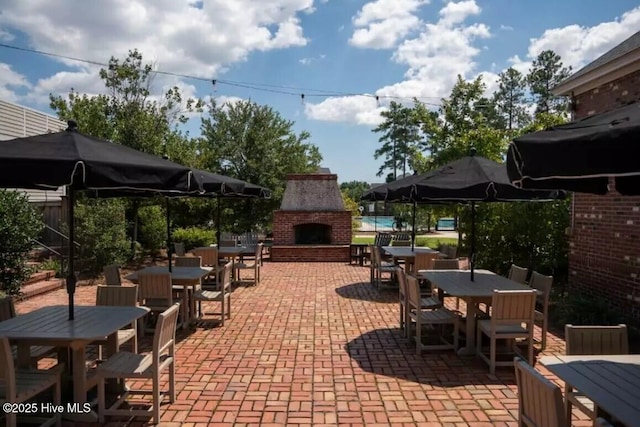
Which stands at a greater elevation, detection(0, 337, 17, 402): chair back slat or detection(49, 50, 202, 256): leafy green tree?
detection(49, 50, 202, 256): leafy green tree

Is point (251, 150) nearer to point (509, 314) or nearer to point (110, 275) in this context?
point (110, 275)

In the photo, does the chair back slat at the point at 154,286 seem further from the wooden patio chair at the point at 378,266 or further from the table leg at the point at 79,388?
the wooden patio chair at the point at 378,266

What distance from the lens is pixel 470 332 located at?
5.28 metres

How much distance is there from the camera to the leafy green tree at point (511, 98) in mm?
35406

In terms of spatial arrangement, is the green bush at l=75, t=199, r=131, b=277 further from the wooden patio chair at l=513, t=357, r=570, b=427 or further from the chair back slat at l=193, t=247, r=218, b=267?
the wooden patio chair at l=513, t=357, r=570, b=427

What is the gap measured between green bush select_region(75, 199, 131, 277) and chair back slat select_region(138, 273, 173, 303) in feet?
16.8

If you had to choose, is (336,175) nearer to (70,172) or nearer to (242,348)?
(242,348)

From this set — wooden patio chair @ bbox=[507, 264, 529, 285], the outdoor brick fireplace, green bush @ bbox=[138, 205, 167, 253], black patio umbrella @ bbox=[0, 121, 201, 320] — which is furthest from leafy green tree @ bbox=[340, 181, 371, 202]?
black patio umbrella @ bbox=[0, 121, 201, 320]

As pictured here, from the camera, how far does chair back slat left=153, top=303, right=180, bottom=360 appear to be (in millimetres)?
3459

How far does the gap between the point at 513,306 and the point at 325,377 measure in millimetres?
2075

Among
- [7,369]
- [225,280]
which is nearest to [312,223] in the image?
[225,280]

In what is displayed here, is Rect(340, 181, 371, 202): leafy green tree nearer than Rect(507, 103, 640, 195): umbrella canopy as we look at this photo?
No

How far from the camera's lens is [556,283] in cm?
949

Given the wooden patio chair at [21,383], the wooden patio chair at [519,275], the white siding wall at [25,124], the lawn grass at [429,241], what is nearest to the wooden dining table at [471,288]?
the wooden patio chair at [519,275]
